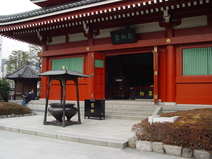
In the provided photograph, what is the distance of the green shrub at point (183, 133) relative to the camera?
499 centimetres

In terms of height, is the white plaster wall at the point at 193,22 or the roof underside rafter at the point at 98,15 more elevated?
the roof underside rafter at the point at 98,15

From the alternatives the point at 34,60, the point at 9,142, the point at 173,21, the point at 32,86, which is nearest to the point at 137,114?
the point at 173,21

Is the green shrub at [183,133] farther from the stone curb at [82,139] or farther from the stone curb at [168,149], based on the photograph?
the stone curb at [82,139]

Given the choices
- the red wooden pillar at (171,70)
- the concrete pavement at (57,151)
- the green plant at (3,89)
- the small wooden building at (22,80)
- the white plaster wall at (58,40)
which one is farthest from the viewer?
the small wooden building at (22,80)

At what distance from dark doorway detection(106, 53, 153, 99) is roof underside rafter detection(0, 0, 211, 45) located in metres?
6.58

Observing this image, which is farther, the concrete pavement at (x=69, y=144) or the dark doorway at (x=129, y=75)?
the dark doorway at (x=129, y=75)

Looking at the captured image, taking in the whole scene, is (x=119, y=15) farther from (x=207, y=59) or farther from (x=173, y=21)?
(x=207, y=59)

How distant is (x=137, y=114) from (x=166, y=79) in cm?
273

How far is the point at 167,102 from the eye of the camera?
11203 millimetres

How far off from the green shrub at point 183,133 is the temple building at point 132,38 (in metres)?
5.15

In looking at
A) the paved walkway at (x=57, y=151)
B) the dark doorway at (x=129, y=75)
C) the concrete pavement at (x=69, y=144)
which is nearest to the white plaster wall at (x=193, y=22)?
the concrete pavement at (x=69, y=144)

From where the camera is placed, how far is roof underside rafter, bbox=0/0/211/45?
9.70 m

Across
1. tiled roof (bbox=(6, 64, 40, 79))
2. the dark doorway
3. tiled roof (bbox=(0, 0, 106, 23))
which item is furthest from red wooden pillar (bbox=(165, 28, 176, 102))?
tiled roof (bbox=(6, 64, 40, 79))

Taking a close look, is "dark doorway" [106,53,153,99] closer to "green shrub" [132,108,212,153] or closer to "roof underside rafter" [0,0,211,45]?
"roof underside rafter" [0,0,211,45]
